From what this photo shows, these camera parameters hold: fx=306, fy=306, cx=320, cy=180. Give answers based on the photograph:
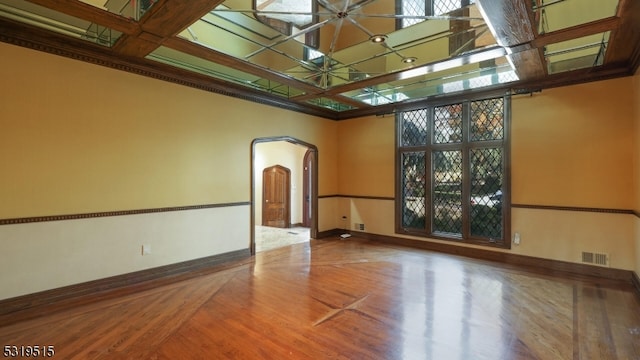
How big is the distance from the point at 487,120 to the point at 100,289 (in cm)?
621

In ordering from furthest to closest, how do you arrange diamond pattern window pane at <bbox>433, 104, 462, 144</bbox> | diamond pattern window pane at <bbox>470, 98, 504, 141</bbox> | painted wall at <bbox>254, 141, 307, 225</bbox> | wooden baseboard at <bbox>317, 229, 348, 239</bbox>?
painted wall at <bbox>254, 141, 307, 225</bbox> → wooden baseboard at <bbox>317, 229, 348, 239</bbox> → diamond pattern window pane at <bbox>433, 104, 462, 144</bbox> → diamond pattern window pane at <bbox>470, 98, 504, 141</bbox>

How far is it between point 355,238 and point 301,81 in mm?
3716

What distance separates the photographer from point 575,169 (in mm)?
4426

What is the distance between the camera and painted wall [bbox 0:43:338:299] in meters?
3.18

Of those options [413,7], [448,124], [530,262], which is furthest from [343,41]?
[530,262]

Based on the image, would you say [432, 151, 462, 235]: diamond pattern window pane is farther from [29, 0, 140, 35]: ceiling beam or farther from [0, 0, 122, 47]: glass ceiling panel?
[0, 0, 122, 47]: glass ceiling panel

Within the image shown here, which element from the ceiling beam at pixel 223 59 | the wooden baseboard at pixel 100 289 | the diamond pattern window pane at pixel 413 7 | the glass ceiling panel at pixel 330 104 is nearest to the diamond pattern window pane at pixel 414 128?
the glass ceiling panel at pixel 330 104

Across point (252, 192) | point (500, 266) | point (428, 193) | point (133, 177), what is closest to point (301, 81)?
point (252, 192)

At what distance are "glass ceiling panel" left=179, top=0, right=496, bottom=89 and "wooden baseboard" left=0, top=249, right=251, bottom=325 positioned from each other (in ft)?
9.93

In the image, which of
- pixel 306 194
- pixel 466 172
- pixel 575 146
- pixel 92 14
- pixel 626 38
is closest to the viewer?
pixel 92 14

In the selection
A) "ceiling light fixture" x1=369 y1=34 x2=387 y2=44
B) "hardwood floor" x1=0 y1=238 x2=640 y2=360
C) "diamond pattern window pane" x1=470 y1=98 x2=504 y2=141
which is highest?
"ceiling light fixture" x1=369 y1=34 x2=387 y2=44

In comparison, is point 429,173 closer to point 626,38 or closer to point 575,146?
point 575,146

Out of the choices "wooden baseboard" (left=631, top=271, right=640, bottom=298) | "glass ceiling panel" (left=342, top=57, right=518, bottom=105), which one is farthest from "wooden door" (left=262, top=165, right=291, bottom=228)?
"wooden baseboard" (left=631, top=271, right=640, bottom=298)

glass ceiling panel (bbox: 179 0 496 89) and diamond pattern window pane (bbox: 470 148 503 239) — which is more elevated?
glass ceiling panel (bbox: 179 0 496 89)
